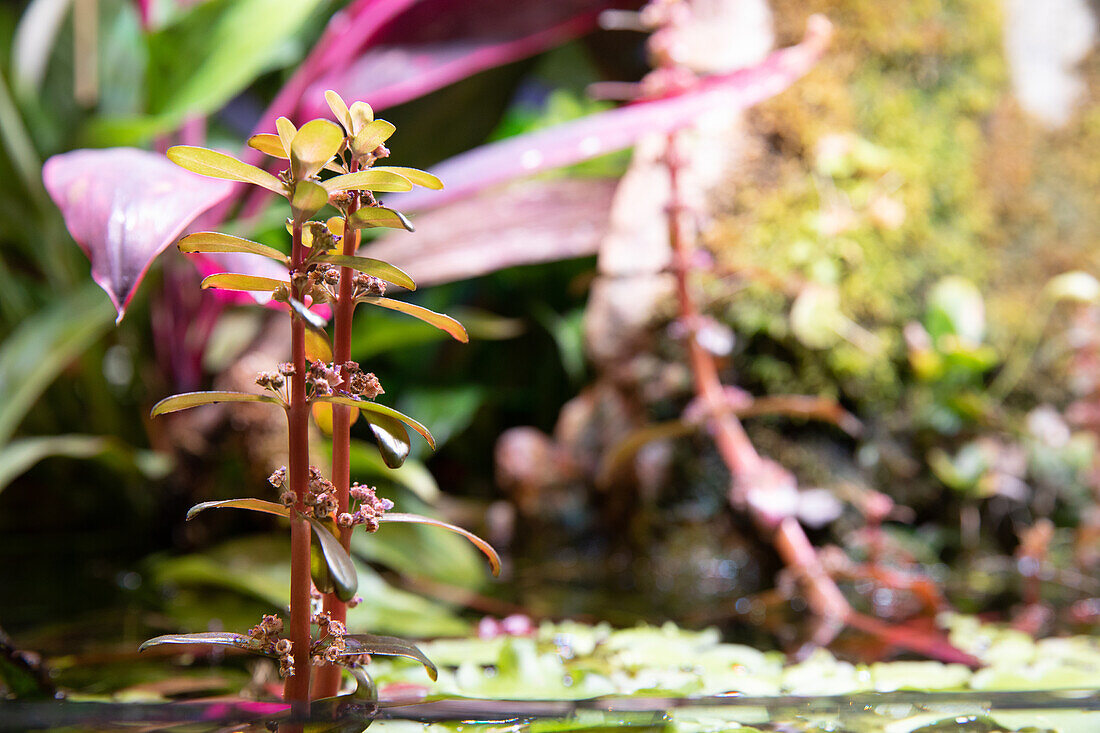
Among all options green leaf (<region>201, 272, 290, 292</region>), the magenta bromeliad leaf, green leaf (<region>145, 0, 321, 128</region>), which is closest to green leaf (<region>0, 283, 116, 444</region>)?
green leaf (<region>145, 0, 321, 128</region>)

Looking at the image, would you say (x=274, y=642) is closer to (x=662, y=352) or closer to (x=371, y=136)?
(x=371, y=136)

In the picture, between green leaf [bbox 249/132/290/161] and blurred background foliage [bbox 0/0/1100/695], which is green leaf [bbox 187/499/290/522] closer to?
green leaf [bbox 249/132/290/161]

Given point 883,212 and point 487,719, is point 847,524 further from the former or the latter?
point 487,719

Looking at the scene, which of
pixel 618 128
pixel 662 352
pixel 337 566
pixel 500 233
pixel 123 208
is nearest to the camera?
pixel 337 566

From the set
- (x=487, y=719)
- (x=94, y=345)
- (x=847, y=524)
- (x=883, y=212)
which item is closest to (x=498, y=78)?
(x=883, y=212)

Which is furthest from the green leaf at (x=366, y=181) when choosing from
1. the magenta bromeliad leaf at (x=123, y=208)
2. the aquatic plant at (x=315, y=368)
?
the magenta bromeliad leaf at (x=123, y=208)

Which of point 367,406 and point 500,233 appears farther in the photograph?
point 500,233

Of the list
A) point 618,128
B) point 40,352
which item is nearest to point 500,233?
point 618,128

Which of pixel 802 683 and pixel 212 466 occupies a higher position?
pixel 212 466
